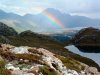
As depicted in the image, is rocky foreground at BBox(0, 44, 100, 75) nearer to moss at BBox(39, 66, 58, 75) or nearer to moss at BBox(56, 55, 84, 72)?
moss at BBox(39, 66, 58, 75)

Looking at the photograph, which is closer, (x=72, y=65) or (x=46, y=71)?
(x=46, y=71)

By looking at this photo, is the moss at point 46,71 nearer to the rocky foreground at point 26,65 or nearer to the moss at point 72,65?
the rocky foreground at point 26,65

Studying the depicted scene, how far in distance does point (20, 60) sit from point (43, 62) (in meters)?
2.59

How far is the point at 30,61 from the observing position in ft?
97.6

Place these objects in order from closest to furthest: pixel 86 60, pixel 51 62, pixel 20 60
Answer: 1. pixel 20 60
2. pixel 51 62
3. pixel 86 60

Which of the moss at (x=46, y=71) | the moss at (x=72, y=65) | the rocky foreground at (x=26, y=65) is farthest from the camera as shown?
the moss at (x=72, y=65)

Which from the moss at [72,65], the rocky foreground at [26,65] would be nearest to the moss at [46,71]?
the rocky foreground at [26,65]

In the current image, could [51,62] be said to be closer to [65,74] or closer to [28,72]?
[65,74]

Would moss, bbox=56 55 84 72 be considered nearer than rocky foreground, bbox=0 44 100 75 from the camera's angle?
No

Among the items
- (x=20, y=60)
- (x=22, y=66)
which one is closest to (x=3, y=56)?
(x=20, y=60)

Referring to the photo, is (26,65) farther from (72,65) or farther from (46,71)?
(72,65)

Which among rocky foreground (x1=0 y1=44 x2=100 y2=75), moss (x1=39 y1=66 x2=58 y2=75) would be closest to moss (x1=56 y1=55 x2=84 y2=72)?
rocky foreground (x1=0 y1=44 x2=100 y2=75)

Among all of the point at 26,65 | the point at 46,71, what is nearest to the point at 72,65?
the point at 26,65

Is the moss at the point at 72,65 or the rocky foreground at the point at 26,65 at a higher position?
the rocky foreground at the point at 26,65
